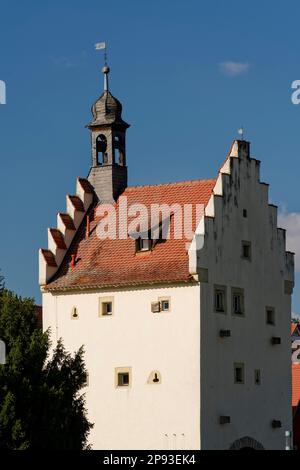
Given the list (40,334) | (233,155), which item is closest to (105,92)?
(233,155)

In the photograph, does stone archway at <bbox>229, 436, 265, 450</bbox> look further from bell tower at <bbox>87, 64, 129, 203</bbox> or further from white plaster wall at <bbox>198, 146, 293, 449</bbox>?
bell tower at <bbox>87, 64, 129, 203</bbox>

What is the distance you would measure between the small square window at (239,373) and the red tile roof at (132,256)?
18.5 feet

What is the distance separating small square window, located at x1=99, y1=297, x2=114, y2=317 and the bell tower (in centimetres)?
A: 674

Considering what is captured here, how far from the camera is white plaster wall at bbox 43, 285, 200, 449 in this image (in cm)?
7169

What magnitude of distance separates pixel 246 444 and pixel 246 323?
6.08 metres

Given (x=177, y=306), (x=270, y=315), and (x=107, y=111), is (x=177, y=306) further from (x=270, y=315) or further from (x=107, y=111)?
(x=107, y=111)

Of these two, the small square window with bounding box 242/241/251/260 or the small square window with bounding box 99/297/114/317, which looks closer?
the small square window with bounding box 99/297/114/317

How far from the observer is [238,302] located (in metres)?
75.2

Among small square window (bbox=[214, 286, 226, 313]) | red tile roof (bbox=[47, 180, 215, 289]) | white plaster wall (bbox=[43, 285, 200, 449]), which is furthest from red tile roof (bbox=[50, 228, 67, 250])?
small square window (bbox=[214, 286, 226, 313])

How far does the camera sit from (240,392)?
244ft

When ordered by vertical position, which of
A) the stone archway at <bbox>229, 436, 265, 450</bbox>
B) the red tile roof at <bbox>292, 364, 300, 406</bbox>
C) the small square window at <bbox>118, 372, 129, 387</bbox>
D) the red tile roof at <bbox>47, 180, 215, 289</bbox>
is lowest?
the stone archway at <bbox>229, 436, 265, 450</bbox>

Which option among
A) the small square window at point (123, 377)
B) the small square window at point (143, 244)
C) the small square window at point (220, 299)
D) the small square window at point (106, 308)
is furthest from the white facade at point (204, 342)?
the small square window at point (143, 244)

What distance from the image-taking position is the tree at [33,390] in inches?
2252

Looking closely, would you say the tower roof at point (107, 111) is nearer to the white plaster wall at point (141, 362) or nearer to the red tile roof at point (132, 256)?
the red tile roof at point (132, 256)
